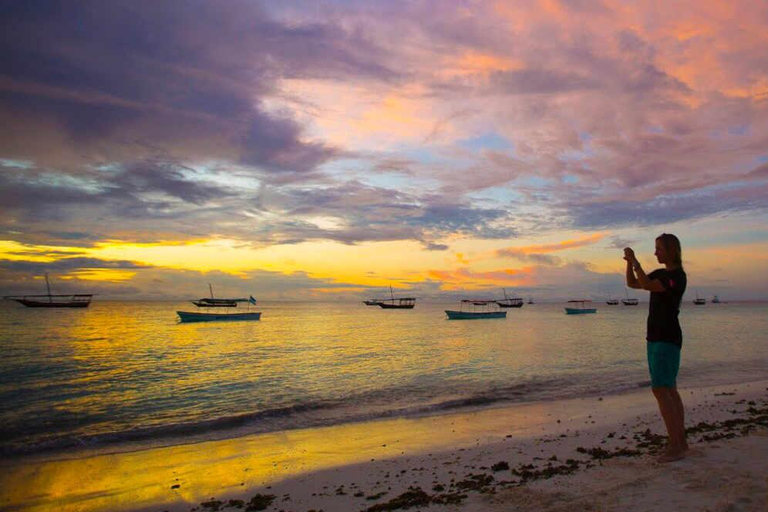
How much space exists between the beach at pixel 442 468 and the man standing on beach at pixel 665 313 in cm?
101

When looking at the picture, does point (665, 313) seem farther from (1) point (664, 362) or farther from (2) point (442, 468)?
(2) point (442, 468)

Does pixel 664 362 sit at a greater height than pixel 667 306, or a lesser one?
lesser

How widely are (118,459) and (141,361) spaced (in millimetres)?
22138

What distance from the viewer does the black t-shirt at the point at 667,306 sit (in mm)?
5855

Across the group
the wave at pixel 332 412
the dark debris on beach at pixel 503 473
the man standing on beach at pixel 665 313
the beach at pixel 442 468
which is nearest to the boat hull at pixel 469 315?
the wave at pixel 332 412

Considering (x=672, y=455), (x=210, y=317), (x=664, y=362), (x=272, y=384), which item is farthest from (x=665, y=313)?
(x=210, y=317)

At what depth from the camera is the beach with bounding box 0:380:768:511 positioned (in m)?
5.59

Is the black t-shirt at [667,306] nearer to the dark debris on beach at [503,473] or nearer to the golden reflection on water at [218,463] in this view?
the dark debris on beach at [503,473]

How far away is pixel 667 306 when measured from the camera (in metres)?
5.88

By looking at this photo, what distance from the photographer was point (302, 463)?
31.1ft

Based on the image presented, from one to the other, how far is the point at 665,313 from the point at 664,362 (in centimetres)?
65

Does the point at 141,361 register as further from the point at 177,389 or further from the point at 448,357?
the point at 448,357

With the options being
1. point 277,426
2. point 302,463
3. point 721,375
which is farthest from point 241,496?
point 721,375

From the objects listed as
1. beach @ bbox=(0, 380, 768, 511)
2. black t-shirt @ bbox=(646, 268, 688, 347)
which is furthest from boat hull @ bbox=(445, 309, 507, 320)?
black t-shirt @ bbox=(646, 268, 688, 347)
